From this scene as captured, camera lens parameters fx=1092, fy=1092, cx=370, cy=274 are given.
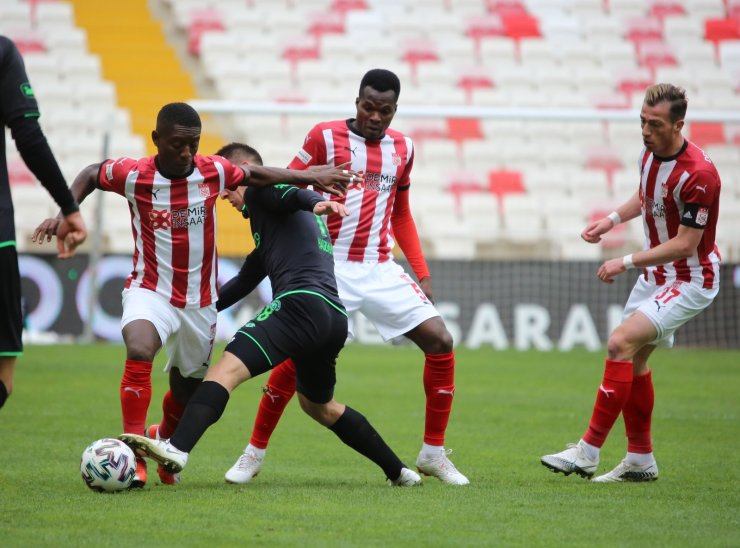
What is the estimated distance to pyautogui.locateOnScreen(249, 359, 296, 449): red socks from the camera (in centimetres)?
659

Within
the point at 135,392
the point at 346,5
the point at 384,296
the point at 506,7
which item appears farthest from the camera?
the point at 506,7

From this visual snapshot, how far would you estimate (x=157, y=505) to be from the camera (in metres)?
5.29

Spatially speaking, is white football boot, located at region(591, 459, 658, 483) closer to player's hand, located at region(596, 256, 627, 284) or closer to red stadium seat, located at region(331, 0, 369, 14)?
player's hand, located at region(596, 256, 627, 284)

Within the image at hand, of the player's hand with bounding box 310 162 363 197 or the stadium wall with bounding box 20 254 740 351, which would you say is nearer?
the player's hand with bounding box 310 162 363 197

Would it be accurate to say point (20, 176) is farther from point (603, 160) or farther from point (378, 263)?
point (378, 263)

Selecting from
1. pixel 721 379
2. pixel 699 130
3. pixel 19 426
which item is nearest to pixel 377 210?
pixel 19 426

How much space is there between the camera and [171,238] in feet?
20.1

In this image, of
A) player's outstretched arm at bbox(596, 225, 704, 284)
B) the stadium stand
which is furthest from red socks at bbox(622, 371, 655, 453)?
the stadium stand

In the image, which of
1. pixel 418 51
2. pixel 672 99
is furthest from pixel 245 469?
pixel 418 51

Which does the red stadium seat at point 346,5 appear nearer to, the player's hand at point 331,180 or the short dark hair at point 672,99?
the short dark hair at point 672,99

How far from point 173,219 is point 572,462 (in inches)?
108

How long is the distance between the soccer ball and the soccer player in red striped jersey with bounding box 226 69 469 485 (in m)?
0.87

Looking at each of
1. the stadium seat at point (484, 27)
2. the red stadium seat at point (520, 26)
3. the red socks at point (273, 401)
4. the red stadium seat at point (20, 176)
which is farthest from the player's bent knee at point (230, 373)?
the red stadium seat at point (520, 26)

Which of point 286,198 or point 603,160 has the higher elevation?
point 603,160
